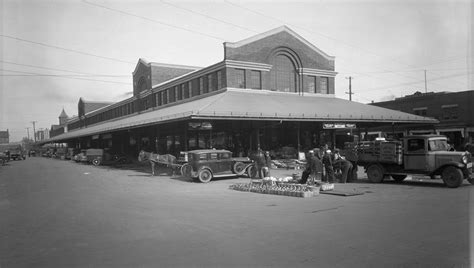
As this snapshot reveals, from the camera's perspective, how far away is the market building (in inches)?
1078

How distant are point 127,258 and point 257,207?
18.4 feet

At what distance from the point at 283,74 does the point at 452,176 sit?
23844 mm

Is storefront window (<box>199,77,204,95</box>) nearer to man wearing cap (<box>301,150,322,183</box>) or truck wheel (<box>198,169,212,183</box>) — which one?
truck wheel (<box>198,169,212,183</box>)

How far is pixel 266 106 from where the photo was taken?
1093 inches

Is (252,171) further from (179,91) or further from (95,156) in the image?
(95,156)

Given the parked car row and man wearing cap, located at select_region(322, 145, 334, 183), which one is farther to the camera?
the parked car row

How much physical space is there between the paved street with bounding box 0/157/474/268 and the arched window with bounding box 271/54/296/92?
23.6 metres

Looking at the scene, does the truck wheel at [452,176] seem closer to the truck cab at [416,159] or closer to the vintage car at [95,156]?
the truck cab at [416,159]

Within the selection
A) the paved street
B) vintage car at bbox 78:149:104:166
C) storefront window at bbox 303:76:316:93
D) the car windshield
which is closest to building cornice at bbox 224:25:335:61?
storefront window at bbox 303:76:316:93

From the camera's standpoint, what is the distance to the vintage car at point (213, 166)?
19.6 m

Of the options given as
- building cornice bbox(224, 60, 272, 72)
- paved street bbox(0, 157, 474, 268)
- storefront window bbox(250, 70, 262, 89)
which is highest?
building cornice bbox(224, 60, 272, 72)

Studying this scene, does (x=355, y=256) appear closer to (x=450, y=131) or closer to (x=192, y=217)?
(x=192, y=217)

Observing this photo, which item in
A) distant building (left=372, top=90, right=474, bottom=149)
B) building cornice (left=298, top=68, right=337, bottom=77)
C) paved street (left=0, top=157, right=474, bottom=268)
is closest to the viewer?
paved street (left=0, top=157, right=474, bottom=268)

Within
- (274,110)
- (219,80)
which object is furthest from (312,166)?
(219,80)
